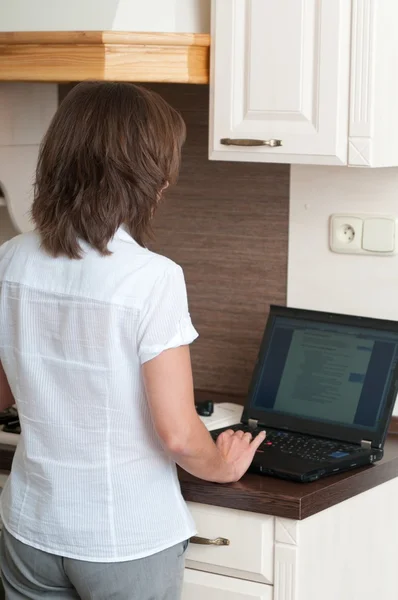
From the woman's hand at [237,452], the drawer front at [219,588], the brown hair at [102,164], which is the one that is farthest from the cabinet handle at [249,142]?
the drawer front at [219,588]

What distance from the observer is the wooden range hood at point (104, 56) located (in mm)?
1931

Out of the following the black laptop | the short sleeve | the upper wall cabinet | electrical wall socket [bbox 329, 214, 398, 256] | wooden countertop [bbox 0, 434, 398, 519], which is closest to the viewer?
the short sleeve

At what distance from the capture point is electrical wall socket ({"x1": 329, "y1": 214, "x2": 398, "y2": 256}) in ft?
7.15

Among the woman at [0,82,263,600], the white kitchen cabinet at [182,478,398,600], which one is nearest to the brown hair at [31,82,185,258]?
the woman at [0,82,263,600]

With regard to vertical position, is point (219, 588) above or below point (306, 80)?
below

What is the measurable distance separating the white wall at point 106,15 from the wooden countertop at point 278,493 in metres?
0.87

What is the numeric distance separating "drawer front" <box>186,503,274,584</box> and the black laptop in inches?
5.9

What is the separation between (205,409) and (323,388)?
0.28 metres

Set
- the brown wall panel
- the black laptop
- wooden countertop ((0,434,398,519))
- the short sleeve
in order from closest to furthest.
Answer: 1. the short sleeve
2. wooden countertop ((0,434,398,519))
3. the black laptop
4. the brown wall panel

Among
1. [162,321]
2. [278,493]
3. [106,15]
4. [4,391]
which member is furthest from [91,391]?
[106,15]

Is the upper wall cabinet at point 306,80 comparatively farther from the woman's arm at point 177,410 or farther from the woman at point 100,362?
the woman's arm at point 177,410

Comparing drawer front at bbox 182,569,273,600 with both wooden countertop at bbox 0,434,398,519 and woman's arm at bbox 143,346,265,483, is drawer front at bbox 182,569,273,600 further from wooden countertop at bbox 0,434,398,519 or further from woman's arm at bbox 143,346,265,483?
woman's arm at bbox 143,346,265,483

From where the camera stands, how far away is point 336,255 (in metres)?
2.27

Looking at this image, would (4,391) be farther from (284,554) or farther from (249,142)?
(249,142)
